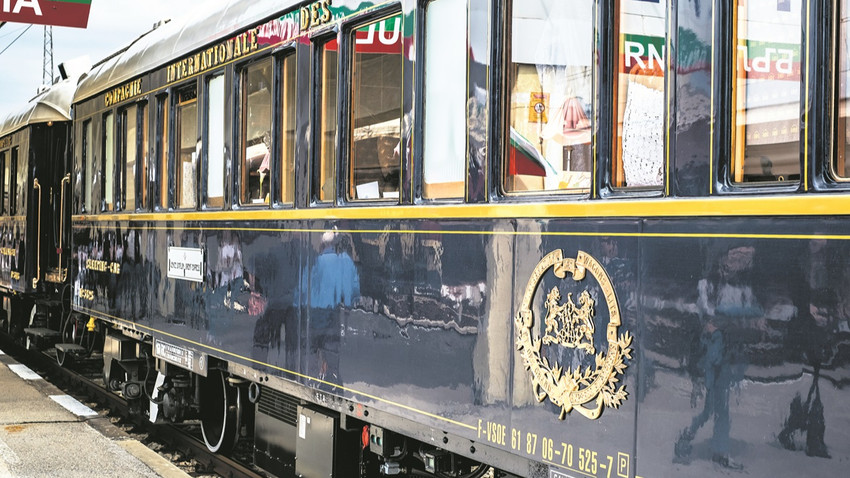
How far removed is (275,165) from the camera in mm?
6066

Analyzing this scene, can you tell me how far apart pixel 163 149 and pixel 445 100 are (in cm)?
411

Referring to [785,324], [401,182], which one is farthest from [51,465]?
[785,324]

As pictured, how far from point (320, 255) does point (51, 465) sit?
3.13 m

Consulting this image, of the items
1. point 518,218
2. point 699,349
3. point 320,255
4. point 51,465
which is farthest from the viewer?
point 51,465

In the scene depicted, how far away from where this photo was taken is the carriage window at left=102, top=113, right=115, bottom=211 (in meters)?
9.38

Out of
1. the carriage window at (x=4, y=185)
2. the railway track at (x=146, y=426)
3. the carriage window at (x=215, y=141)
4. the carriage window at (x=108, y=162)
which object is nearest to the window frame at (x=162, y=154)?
the carriage window at (x=215, y=141)

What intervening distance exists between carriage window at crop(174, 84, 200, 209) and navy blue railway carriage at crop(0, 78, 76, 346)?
19.2 ft

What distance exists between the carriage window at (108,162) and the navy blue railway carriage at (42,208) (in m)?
3.60

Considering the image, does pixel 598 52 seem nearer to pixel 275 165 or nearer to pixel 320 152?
pixel 320 152

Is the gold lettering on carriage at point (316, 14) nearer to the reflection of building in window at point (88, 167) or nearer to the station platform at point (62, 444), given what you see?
the station platform at point (62, 444)

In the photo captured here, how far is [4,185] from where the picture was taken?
54.5 ft

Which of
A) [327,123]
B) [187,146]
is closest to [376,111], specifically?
[327,123]

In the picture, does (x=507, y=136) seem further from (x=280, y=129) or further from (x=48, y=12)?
(x=48, y=12)

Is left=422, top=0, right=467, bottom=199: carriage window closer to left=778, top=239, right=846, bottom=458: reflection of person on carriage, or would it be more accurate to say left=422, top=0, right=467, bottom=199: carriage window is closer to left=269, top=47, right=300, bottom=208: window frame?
left=269, top=47, right=300, bottom=208: window frame
